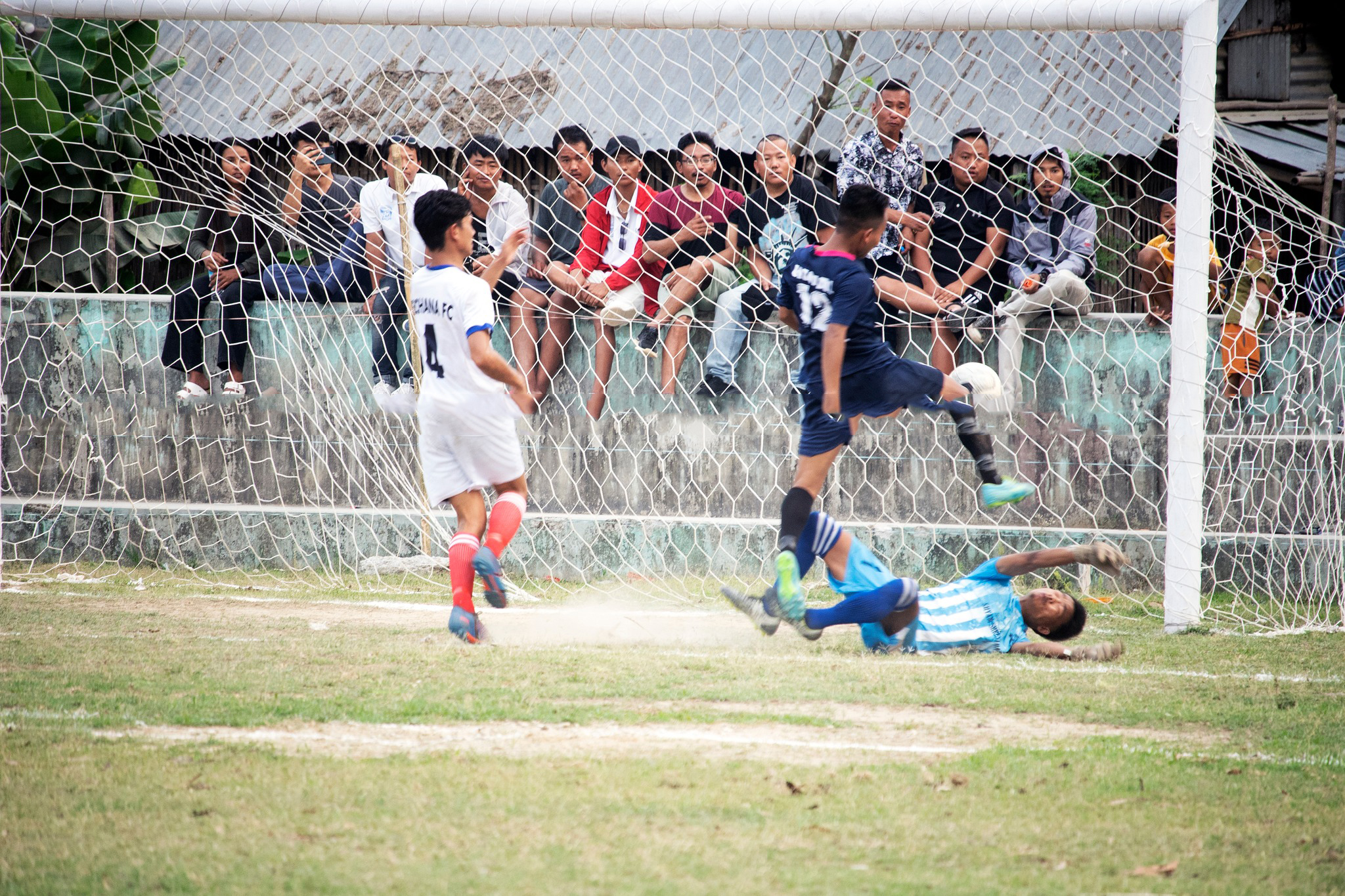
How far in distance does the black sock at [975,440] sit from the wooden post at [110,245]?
19.4 ft

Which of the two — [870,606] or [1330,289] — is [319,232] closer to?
[870,606]

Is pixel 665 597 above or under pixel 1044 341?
under

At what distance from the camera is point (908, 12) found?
6.73m

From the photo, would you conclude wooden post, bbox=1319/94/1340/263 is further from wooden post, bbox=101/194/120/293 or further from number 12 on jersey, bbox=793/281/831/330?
wooden post, bbox=101/194/120/293

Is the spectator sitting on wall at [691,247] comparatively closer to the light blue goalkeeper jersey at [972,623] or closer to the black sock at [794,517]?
the black sock at [794,517]

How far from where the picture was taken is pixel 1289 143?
11.5m

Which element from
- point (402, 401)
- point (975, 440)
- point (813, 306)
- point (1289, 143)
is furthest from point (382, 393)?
point (1289, 143)

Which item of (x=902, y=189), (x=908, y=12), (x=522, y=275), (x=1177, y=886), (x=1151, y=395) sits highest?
(x=908, y=12)

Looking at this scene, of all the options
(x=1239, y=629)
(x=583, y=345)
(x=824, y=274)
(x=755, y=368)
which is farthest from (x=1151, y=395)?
(x=583, y=345)

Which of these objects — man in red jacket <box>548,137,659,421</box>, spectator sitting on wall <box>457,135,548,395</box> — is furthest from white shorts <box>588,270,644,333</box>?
spectator sitting on wall <box>457,135,548,395</box>

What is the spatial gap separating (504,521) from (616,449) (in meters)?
2.24

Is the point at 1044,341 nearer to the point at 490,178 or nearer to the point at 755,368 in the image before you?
the point at 755,368

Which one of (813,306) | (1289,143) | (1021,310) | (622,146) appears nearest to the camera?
(813,306)

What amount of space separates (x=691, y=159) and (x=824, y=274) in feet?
8.34
